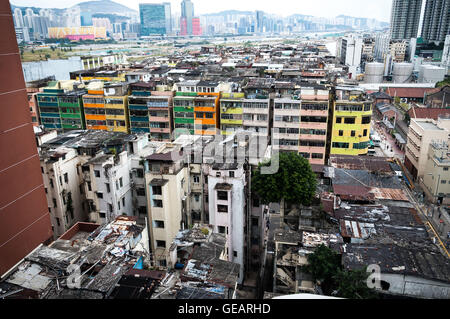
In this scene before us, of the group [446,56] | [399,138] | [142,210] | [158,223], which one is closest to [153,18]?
[446,56]

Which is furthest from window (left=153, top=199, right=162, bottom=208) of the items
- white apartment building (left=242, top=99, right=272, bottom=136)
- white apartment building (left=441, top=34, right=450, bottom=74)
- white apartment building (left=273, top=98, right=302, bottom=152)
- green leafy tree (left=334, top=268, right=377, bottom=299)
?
white apartment building (left=441, top=34, right=450, bottom=74)

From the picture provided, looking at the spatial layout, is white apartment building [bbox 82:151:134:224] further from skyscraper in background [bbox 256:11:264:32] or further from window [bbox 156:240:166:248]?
skyscraper in background [bbox 256:11:264:32]

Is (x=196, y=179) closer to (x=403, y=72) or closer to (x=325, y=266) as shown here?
(x=325, y=266)

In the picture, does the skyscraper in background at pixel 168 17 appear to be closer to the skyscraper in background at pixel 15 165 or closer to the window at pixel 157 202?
the window at pixel 157 202

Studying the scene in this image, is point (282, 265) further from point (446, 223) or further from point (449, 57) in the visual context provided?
point (449, 57)

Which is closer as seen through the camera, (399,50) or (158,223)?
(158,223)
